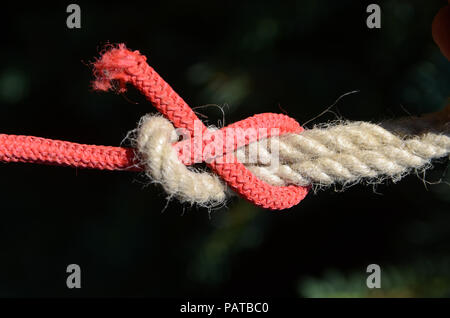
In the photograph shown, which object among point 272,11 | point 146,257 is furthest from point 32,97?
point 272,11

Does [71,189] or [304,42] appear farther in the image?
[71,189]

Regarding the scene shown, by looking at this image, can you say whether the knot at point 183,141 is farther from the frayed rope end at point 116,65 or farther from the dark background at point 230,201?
the dark background at point 230,201

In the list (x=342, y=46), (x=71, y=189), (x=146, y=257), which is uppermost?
(x=342, y=46)

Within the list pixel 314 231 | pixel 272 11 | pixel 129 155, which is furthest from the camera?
pixel 314 231

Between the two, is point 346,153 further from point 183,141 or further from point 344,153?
point 183,141

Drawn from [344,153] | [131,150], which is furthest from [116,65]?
[344,153]

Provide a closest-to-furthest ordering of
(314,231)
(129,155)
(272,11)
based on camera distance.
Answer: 1. (129,155)
2. (272,11)
3. (314,231)

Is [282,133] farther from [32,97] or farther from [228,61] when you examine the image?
[32,97]
